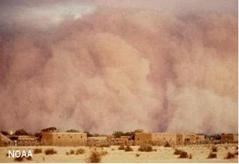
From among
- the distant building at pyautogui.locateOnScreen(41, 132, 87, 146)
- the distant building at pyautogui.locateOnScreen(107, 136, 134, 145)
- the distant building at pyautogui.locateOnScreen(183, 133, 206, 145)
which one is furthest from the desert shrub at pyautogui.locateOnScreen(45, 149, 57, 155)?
the distant building at pyautogui.locateOnScreen(183, 133, 206, 145)

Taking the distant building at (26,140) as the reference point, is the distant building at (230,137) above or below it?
below

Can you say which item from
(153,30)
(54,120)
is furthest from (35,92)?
(153,30)

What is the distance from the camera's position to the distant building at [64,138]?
907 cm

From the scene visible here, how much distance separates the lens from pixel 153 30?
9133 millimetres

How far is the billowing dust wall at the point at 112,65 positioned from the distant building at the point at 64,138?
14cm

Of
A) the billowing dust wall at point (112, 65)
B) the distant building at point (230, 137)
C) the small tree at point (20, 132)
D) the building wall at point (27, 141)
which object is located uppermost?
the billowing dust wall at point (112, 65)

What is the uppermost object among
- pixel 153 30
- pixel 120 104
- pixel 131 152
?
pixel 153 30

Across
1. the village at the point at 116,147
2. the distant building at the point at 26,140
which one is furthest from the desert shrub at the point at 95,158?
the distant building at the point at 26,140

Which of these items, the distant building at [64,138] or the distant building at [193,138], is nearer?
the distant building at [193,138]

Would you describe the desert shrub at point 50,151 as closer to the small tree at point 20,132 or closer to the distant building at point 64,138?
the distant building at point 64,138

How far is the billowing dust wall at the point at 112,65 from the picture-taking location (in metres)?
9.06

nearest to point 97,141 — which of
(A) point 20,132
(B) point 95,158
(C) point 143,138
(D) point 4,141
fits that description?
(B) point 95,158

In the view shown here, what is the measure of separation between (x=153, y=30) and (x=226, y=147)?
2022mm

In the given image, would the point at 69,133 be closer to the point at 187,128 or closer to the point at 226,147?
the point at 187,128
